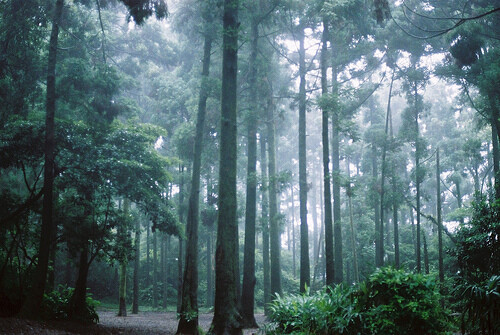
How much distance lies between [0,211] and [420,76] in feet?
59.2

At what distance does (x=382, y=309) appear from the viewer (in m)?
6.07

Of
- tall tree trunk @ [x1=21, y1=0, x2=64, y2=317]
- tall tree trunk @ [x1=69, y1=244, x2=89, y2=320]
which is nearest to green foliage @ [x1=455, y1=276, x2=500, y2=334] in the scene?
tall tree trunk @ [x1=21, y1=0, x2=64, y2=317]

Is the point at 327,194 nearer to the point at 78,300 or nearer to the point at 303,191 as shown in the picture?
the point at 303,191

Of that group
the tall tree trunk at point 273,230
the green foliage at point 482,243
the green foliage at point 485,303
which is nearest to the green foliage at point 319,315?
the green foliage at point 485,303

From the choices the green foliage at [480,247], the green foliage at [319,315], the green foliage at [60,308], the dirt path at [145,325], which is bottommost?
the dirt path at [145,325]

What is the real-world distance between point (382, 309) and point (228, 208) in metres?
4.10

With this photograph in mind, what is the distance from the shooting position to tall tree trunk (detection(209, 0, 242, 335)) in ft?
27.8

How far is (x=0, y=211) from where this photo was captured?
36.6 feet

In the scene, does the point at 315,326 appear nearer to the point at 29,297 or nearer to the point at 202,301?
the point at 29,297

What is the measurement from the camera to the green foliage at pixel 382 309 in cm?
596

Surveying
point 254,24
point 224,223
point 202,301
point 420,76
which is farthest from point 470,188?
point 224,223

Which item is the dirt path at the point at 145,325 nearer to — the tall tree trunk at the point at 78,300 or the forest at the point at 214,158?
the forest at the point at 214,158

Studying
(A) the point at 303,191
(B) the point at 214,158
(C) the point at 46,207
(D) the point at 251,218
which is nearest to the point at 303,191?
(A) the point at 303,191

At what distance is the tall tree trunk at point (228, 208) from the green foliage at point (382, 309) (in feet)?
5.49
